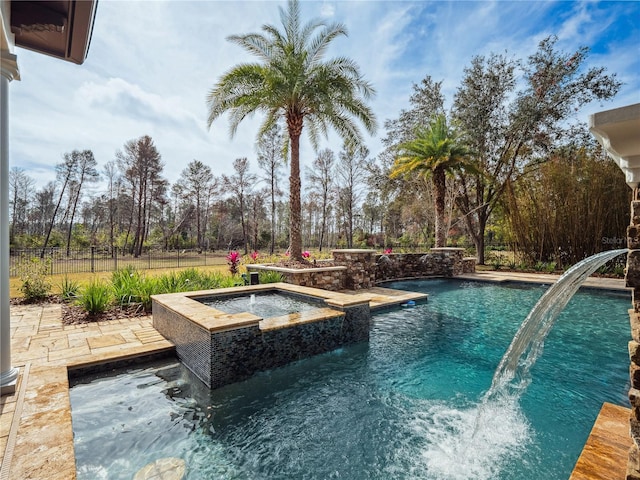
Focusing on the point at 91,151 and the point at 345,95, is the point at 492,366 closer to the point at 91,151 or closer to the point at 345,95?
the point at 345,95

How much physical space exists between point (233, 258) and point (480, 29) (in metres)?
8.91

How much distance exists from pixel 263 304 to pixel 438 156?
34.6ft

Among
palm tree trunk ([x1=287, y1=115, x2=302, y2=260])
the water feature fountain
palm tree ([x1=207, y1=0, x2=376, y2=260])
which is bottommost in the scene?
the water feature fountain

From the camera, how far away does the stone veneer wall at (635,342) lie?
126 centimetres

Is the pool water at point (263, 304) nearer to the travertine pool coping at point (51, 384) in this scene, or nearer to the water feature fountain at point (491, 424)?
the travertine pool coping at point (51, 384)

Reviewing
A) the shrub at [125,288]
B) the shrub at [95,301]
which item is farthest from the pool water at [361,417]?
the shrub at [125,288]

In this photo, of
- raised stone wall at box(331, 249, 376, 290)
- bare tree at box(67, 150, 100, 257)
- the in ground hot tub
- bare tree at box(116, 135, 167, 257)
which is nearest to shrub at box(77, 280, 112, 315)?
the in ground hot tub

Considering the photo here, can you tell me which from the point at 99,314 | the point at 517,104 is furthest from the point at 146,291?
the point at 517,104

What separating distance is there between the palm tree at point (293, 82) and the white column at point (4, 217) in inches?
265

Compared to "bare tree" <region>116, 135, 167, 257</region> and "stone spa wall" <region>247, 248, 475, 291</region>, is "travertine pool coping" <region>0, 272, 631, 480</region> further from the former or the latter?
"bare tree" <region>116, 135, 167, 257</region>

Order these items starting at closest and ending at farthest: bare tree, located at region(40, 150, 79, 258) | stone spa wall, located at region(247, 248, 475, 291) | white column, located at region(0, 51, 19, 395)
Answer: white column, located at region(0, 51, 19, 395)
stone spa wall, located at region(247, 248, 475, 291)
bare tree, located at region(40, 150, 79, 258)

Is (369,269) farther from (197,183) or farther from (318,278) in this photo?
(197,183)

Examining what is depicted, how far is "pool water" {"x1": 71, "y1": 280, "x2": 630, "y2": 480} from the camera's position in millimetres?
2357

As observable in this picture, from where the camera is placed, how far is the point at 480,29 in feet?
24.8
